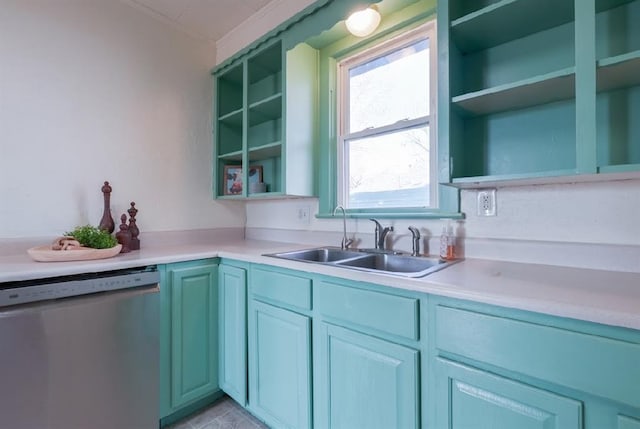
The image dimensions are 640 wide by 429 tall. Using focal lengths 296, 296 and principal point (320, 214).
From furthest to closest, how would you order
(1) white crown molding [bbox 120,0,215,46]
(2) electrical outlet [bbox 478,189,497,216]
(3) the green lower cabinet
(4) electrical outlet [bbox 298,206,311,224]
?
1. (4) electrical outlet [bbox 298,206,311,224]
2. (1) white crown molding [bbox 120,0,215,46]
3. (2) electrical outlet [bbox 478,189,497,216]
4. (3) the green lower cabinet

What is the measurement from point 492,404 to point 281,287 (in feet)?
3.05

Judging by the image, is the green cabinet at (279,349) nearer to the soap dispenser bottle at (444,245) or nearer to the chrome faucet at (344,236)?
the chrome faucet at (344,236)

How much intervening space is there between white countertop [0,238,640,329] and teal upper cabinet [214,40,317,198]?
0.78m

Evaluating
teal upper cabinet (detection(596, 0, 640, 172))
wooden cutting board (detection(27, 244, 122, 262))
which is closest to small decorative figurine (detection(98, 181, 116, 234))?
wooden cutting board (detection(27, 244, 122, 262))

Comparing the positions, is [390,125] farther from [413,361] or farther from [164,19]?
[164,19]

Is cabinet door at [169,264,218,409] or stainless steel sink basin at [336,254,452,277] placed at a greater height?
stainless steel sink basin at [336,254,452,277]

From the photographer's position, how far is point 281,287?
1450 mm

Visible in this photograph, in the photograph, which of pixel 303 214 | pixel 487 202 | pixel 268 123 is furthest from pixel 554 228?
pixel 268 123

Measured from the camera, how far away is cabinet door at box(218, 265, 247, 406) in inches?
65.1

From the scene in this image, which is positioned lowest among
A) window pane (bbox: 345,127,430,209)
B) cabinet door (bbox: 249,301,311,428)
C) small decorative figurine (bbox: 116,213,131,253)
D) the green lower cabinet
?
cabinet door (bbox: 249,301,311,428)

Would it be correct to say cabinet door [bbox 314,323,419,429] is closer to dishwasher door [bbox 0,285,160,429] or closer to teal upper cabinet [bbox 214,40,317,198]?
dishwasher door [bbox 0,285,160,429]

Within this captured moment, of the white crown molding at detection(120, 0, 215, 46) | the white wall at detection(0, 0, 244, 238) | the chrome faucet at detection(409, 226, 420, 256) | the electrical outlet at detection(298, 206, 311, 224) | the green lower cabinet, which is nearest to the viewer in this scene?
the green lower cabinet

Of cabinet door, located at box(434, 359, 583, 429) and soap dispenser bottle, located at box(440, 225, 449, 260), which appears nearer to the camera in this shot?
cabinet door, located at box(434, 359, 583, 429)

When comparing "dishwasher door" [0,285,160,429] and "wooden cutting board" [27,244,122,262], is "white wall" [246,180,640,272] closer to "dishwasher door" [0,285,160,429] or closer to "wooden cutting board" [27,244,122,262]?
"dishwasher door" [0,285,160,429]
